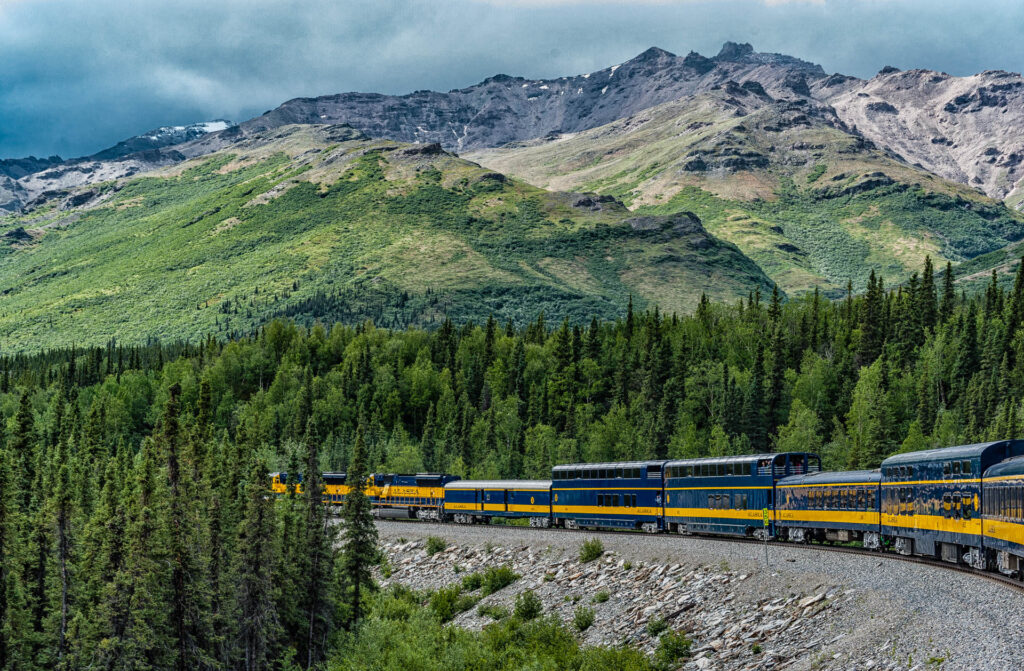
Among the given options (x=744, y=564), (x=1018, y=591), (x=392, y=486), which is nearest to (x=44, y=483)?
(x=392, y=486)

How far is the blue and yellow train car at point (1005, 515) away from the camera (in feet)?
126

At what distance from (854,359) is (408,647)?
417ft

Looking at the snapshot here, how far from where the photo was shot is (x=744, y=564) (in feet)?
178

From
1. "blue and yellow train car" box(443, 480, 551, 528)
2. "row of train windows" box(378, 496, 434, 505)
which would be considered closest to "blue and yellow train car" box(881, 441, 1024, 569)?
"blue and yellow train car" box(443, 480, 551, 528)

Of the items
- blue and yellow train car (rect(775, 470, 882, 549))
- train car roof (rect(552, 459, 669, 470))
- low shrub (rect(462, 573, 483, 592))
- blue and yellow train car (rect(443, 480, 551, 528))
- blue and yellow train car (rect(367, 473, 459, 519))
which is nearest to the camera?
blue and yellow train car (rect(775, 470, 882, 549))

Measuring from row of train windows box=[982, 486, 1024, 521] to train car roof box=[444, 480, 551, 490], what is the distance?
51.9 metres

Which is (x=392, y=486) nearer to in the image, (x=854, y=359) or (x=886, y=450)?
(x=886, y=450)

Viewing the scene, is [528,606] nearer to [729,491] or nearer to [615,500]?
[729,491]

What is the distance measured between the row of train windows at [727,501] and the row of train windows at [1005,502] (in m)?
24.4

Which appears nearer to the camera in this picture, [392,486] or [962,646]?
[962,646]

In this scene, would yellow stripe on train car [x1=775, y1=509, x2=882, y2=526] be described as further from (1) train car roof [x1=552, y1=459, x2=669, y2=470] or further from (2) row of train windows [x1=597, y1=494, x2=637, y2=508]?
(2) row of train windows [x1=597, y1=494, x2=637, y2=508]

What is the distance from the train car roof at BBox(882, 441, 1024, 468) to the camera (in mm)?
44250

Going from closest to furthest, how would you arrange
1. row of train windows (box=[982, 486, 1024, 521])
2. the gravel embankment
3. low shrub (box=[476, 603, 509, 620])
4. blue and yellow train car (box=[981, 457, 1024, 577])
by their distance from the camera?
the gravel embankment
row of train windows (box=[982, 486, 1024, 521])
blue and yellow train car (box=[981, 457, 1024, 577])
low shrub (box=[476, 603, 509, 620])

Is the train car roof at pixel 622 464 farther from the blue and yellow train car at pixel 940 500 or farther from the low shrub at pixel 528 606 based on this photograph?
the blue and yellow train car at pixel 940 500
